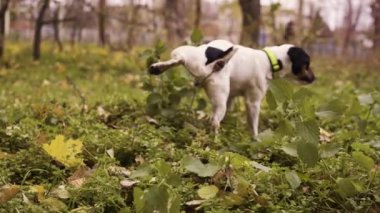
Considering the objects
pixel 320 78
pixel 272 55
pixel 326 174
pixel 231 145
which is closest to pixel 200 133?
pixel 231 145

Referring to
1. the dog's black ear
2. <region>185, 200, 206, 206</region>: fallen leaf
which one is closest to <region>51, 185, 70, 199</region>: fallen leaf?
<region>185, 200, 206, 206</region>: fallen leaf


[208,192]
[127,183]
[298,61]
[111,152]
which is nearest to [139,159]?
[111,152]

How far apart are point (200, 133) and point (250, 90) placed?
52 centimetres

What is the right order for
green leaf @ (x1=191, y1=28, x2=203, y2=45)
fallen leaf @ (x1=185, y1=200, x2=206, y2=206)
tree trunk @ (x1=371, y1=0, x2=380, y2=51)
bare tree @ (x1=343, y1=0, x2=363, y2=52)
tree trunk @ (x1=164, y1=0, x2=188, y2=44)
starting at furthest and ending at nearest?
bare tree @ (x1=343, y1=0, x2=363, y2=52) < tree trunk @ (x1=164, y1=0, x2=188, y2=44) < tree trunk @ (x1=371, y1=0, x2=380, y2=51) < green leaf @ (x1=191, y1=28, x2=203, y2=45) < fallen leaf @ (x1=185, y1=200, x2=206, y2=206)

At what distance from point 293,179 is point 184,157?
54 centimetres

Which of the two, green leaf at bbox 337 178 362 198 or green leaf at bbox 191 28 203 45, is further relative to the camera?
green leaf at bbox 191 28 203 45

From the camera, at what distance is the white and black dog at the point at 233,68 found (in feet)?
12.5

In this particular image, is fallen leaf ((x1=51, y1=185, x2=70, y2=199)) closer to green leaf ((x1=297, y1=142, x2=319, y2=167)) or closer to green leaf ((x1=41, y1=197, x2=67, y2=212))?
green leaf ((x1=41, y1=197, x2=67, y2=212))

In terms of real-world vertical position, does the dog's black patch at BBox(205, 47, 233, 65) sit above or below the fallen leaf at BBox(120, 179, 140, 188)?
above

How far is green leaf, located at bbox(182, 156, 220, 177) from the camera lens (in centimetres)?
249

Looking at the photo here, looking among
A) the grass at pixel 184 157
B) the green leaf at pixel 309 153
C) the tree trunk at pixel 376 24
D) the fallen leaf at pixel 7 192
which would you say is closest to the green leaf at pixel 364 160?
the grass at pixel 184 157

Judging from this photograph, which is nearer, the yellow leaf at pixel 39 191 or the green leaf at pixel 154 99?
the yellow leaf at pixel 39 191

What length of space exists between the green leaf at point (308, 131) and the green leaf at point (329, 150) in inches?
8.2

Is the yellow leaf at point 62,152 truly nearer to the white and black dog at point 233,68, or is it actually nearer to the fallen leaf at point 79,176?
the fallen leaf at point 79,176
